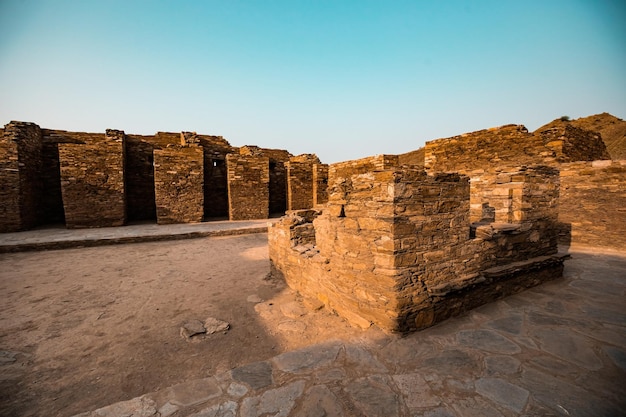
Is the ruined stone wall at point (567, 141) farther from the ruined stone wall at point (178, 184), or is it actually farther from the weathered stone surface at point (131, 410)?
the ruined stone wall at point (178, 184)

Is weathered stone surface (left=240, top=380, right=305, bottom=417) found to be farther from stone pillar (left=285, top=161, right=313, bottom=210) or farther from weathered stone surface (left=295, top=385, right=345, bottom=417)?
stone pillar (left=285, top=161, right=313, bottom=210)

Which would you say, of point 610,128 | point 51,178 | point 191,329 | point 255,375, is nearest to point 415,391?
point 255,375

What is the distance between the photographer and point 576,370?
6.91 ft

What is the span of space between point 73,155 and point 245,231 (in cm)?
775

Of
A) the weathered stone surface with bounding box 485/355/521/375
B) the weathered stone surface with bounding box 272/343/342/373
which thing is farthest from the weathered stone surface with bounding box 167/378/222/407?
the weathered stone surface with bounding box 485/355/521/375

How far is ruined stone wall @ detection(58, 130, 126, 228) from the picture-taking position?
10086 mm

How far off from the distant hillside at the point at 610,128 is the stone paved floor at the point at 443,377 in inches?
820

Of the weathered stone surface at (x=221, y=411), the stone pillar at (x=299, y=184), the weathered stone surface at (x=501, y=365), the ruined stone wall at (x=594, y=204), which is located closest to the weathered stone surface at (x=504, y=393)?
the weathered stone surface at (x=501, y=365)

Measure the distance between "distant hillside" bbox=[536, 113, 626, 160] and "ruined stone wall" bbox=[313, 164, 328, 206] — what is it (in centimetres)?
1664

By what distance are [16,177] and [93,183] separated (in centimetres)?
215

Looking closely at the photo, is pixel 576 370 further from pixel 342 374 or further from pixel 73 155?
pixel 73 155

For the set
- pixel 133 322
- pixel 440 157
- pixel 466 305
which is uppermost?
pixel 440 157

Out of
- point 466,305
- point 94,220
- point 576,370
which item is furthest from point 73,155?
point 576,370

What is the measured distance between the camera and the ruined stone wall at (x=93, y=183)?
10.1 m
